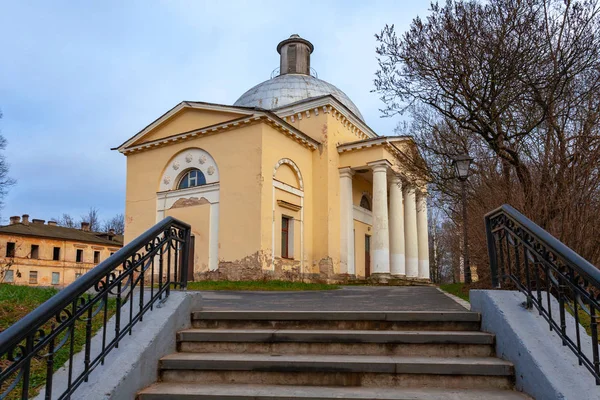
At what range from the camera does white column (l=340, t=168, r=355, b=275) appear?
23.6m

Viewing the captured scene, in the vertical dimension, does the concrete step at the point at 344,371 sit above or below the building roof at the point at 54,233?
below

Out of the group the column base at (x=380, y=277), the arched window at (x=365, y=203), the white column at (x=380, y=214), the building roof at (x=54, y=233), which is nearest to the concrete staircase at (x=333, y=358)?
the column base at (x=380, y=277)

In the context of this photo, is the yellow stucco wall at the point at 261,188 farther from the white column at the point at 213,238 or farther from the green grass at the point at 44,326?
the green grass at the point at 44,326

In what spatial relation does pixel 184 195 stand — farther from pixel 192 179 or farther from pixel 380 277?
pixel 380 277

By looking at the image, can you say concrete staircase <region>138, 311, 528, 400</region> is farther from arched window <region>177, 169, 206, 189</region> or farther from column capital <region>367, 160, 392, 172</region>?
column capital <region>367, 160, 392, 172</region>

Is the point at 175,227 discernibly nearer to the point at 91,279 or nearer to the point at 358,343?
the point at 91,279

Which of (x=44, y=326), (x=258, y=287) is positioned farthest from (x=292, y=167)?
(x=44, y=326)

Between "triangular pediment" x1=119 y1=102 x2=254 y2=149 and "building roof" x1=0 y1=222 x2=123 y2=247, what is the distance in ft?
87.8

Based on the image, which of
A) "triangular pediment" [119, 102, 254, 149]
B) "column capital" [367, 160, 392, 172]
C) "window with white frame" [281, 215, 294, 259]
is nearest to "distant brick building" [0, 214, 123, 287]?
"triangular pediment" [119, 102, 254, 149]

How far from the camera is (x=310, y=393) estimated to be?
3.85 m

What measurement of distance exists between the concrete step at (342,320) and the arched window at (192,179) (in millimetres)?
17106

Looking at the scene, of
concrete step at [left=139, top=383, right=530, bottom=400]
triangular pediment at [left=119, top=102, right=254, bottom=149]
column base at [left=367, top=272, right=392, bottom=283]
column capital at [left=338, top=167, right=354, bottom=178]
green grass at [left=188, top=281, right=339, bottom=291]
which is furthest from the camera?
column capital at [left=338, top=167, right=354, bottom=178]

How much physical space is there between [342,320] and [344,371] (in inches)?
37.3

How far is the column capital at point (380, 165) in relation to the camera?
2355 cm
